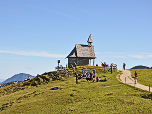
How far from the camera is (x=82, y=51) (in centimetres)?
7519

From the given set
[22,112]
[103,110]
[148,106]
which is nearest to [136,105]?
[148,106]

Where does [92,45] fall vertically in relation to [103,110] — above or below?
above

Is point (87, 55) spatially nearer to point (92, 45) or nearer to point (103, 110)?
point (92, 45)

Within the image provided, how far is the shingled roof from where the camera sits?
74000 millimetres

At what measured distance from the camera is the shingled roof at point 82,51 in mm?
74000

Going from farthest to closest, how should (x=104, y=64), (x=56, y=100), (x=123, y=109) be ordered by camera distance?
1. (x=104, y=64)
2. (x=56, y=100)
3. (x=123, y=109)

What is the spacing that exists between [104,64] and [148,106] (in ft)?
146

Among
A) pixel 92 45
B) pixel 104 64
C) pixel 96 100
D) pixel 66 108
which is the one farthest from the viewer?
pixel 92 45

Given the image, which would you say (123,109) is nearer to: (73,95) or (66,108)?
(66,108)

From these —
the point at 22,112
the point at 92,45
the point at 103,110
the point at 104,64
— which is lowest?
the point at 22,112

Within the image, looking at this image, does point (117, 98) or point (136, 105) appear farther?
point (117, 98)

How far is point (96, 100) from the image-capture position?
25703 millimetres

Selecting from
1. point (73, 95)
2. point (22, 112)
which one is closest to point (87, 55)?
point (73, 95)

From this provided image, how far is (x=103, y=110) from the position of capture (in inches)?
832
